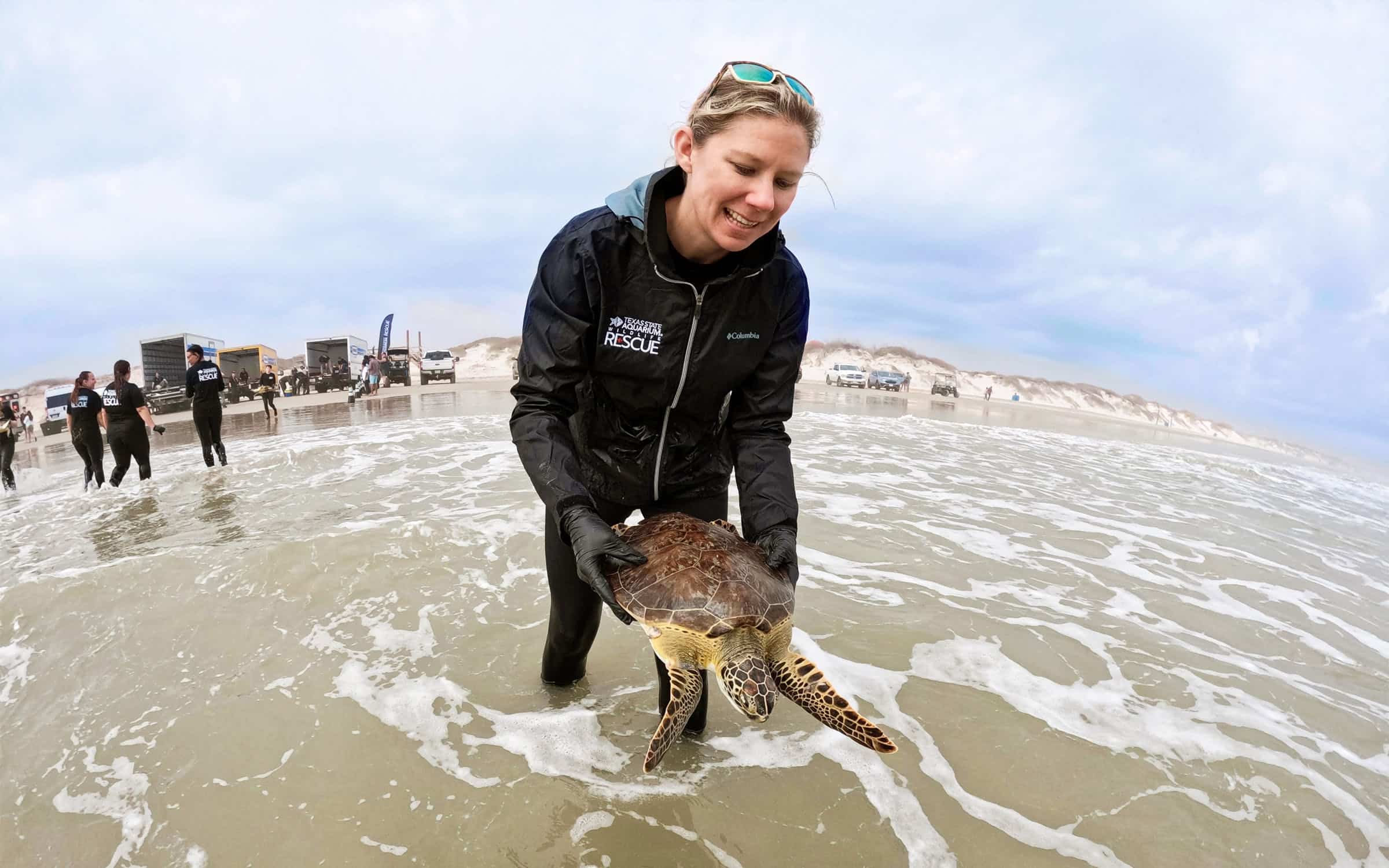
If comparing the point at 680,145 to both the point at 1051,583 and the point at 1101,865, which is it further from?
the point at 1051,583

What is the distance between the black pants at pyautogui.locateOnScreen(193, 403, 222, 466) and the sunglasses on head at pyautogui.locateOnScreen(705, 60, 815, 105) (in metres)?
11.5

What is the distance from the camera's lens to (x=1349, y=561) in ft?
23.8

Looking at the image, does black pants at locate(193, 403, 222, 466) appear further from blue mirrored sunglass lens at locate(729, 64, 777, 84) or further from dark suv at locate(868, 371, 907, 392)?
dark suv at locate(868, 371, 907, 392)

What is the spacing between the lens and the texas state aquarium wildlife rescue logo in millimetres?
2271

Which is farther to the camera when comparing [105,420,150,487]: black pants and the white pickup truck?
the white pickup truck

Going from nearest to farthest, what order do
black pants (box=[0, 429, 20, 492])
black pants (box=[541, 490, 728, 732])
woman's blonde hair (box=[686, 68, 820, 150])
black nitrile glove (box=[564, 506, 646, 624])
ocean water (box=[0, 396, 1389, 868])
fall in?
woman's blonde hair (box=[686, 68, 820, 150])
black nitrile glove (box=[564, 506, 646, 624])
ocean water (box=[0, 396, 1389, 868])
black pants (box=[541, 490, 728, 732])
black pants (box=[0, 429, 20, 492])

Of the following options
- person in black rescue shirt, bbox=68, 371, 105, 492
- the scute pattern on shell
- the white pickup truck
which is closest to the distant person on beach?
person in black rescue shirt, bbox=68, 371, 105, 492

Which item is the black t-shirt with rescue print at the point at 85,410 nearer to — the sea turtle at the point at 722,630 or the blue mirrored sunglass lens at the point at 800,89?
the sea turtle at the point at 722,630

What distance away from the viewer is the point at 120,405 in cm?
916

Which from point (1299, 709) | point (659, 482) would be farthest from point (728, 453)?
point (1299, 709)

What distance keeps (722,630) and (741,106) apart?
175 centimetres

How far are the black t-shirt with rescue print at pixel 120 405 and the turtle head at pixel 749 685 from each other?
11.4 m

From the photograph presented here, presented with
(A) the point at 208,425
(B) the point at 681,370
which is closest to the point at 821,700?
→ (B) the point at 681,370

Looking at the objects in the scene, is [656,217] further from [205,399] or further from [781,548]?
[205,399]
